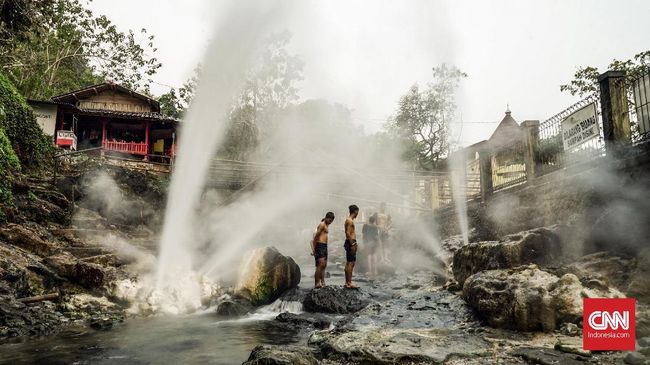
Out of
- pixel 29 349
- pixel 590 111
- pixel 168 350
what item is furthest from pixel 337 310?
pixel 590 111

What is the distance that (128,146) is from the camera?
2612 centimetres

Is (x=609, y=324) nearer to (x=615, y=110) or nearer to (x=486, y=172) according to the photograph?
(x=615, y=110)

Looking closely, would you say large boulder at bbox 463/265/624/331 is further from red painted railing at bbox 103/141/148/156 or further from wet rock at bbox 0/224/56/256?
red painted railing at bbox 103/141/148/156

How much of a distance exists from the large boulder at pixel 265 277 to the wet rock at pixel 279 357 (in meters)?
4.49

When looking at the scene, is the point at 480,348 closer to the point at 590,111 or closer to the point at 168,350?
the point at 168,350

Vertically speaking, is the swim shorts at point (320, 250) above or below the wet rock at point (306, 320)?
above

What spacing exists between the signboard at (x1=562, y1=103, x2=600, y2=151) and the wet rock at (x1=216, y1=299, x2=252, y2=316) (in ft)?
24.5

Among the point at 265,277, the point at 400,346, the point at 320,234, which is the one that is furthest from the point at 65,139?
the point at 400,346

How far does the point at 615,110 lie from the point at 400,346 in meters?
5.78

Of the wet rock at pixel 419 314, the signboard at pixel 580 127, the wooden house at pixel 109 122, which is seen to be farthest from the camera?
the wooden house at pixel 109 122

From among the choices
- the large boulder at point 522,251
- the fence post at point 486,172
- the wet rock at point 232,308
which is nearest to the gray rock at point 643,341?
the large boulder at point 522,251

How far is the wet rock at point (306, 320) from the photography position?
677 centimetres

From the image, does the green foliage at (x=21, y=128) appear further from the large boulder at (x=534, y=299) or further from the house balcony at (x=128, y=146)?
the large boulder at (x=534, y=299)

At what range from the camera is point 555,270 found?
5887 millimetres
